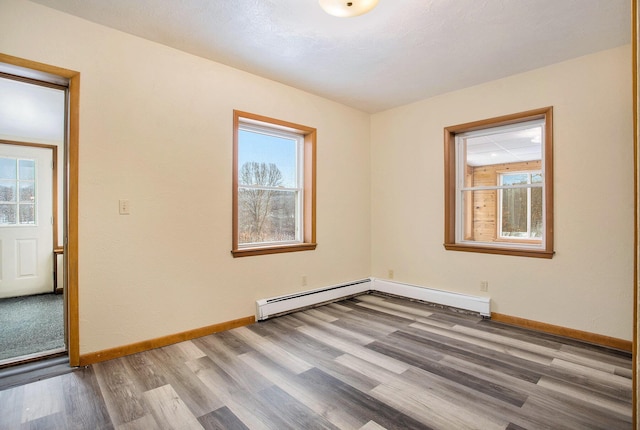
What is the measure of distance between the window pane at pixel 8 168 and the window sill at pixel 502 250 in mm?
6161

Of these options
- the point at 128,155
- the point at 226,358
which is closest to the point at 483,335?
the point at 226,358

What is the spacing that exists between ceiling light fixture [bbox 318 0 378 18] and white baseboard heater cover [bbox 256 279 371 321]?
2754 millimetres

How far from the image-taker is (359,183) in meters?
4.64

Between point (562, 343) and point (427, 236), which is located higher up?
point (427, 236)

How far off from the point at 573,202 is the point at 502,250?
0.80m

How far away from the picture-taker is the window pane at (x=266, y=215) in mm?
3611

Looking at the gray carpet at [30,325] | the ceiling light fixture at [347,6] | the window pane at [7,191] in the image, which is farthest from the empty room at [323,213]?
the window pane at [7,191]

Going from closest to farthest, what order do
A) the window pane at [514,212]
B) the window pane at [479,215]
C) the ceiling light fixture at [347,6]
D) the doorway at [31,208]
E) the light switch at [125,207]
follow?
the ceiling light fixture at [347,6] → the light switch at [125,207] → the window pane at [514,212] → the window pane at [479,215] → the doorway at [31,208]

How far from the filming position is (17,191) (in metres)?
4.67

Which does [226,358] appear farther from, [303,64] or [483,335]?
[303,64]

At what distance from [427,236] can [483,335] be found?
141 centimetres

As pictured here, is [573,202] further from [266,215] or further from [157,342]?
[157,342]

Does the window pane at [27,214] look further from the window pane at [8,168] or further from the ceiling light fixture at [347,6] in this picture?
the ceiling light fixture at [347,6]

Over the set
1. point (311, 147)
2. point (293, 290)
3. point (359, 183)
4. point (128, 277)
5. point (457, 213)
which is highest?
point (311, 147)
